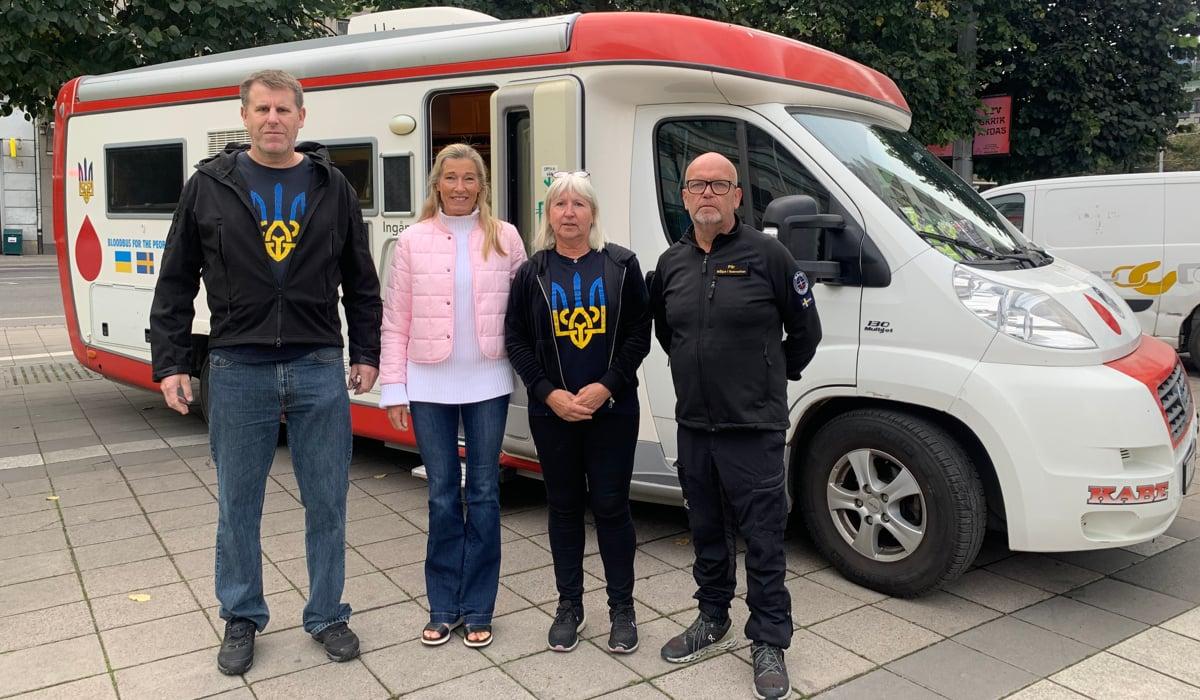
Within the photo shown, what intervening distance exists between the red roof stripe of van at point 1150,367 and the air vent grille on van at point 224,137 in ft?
16.1

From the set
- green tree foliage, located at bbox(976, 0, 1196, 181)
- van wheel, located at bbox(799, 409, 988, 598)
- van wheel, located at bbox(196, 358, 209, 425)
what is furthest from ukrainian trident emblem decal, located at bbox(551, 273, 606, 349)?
green tree foliage, located at bbox(976, 0, 1196, 181)

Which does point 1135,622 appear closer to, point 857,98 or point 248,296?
point 857,98

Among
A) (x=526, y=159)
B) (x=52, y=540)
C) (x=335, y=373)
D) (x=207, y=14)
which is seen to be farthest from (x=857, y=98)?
(x=207, y=14)

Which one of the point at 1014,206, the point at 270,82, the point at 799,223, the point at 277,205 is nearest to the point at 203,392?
the point at 277,205

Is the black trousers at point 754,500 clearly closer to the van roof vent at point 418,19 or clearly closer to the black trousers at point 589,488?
the black trousers at point 589,488

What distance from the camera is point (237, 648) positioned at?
11.0 ft

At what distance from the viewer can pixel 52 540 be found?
4.72 m

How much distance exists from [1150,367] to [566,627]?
8.25ft

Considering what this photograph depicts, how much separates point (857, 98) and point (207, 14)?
19.7ft

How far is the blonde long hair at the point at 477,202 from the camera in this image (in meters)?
3.45

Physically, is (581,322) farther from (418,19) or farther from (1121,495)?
(418,19)

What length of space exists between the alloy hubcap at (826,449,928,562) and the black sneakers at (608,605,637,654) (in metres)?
1.10

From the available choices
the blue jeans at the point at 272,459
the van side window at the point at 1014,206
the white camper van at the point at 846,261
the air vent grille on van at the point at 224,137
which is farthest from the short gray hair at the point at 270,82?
the van side window at the point at 1014,206

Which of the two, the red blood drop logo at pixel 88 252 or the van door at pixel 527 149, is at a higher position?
the van door at pixel 527 149
